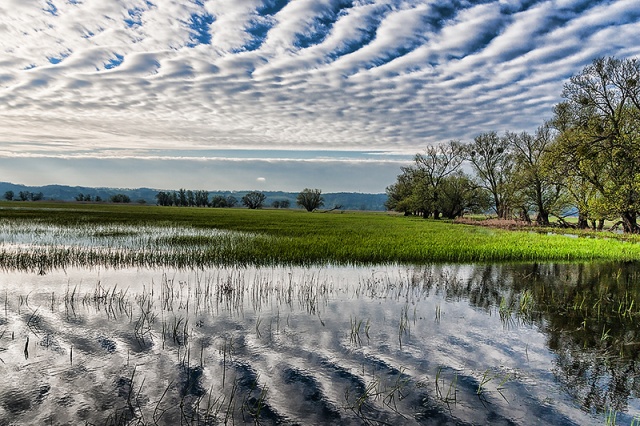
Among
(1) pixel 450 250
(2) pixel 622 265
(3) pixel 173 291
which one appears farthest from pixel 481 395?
(2) pixel 622 265

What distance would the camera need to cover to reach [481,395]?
544 centimetres

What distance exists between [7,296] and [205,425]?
358 inches

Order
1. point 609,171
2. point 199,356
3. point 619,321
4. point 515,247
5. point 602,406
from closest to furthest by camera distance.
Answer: point 602,406 → point 199,356 → point 619,321 → point 515,247 → point 609,171

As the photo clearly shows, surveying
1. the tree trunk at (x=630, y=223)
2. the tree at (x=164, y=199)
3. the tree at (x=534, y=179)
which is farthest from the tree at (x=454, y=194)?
the tree at (x=164, y=199)

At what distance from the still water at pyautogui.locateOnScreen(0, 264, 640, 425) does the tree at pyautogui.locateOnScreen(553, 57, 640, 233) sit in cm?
2716

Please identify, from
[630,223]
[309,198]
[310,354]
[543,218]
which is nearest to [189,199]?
[309,198]

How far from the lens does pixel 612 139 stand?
33000mm

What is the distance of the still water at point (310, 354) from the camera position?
16.1ft

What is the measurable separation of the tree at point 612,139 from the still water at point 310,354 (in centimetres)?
2716

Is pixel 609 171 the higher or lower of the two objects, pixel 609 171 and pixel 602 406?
the higher

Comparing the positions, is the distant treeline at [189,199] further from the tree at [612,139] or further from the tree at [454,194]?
the tree at [612,139]

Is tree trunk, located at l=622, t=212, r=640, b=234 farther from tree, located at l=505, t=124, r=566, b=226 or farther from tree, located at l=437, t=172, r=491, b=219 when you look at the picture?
tree, located at l=437, t=172, r=491, b=219

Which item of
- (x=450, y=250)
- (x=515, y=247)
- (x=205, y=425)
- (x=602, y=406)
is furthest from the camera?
(x=515, y=247)

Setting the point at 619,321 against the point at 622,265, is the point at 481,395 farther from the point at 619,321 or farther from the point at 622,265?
the point at 622,265
